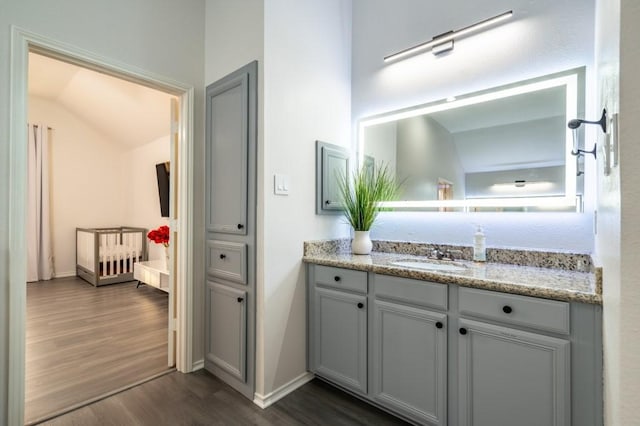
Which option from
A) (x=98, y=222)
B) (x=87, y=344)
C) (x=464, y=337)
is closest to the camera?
(x=464, y=337)

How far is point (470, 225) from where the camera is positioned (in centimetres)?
203

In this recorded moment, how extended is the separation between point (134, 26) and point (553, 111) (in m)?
2.58

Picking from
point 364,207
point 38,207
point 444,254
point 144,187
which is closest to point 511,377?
point 444,254

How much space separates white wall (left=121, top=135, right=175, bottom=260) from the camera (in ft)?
16.6

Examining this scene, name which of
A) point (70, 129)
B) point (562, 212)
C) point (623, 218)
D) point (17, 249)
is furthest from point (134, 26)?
point (70, 129)

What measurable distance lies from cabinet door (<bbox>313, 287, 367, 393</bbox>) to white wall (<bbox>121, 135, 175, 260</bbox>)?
3.80 metres

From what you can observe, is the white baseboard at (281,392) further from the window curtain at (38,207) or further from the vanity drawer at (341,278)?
the window curtain at (38,207)

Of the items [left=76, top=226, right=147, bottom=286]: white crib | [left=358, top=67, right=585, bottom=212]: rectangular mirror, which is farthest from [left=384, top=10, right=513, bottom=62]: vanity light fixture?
[left=76, top=226, right=147, bottom=286]: white crib

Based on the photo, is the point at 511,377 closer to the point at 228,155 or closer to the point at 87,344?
the point at 228,155

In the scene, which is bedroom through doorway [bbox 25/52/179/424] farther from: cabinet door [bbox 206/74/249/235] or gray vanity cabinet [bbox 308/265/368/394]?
gray vanity cabinet [bbox 308/265/368/394]

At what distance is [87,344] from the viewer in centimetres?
263

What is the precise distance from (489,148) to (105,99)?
5.11 metres

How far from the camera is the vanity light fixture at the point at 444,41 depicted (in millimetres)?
1874

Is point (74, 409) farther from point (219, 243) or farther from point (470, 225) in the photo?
point (470, 225)
